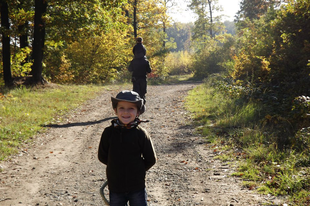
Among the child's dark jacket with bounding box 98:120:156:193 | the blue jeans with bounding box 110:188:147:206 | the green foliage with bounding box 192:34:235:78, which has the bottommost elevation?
the blue jeans with bounding box 110:188:147:206

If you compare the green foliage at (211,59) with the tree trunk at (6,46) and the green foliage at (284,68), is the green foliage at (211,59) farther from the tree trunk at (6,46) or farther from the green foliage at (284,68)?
the tree trunk at (6,46)

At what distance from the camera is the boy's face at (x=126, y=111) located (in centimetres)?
276

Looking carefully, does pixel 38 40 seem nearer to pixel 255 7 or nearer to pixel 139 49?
pixel 139 49

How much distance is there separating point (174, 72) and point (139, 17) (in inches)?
833

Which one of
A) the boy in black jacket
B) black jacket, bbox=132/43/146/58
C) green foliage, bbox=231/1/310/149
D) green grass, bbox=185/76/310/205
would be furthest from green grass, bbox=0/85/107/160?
green foliage, bbox=231/1/310/149

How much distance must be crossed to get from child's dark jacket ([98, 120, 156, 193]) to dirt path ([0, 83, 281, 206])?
1.71 m

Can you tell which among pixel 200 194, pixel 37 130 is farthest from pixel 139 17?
pixel 200 194

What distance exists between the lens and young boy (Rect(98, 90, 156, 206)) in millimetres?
2756

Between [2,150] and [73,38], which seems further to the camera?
[73,38]

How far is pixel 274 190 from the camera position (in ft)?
14.5

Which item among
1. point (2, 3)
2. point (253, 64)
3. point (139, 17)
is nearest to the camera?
point (253, 64)

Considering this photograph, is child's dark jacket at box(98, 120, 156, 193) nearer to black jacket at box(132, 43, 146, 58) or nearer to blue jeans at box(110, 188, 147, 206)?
blue jeans at box(110, 188, 147, 206)

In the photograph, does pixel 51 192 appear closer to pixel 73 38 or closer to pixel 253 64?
pixel 253 64

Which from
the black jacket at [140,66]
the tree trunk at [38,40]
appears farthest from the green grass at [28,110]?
the black jacket at [140,66]
